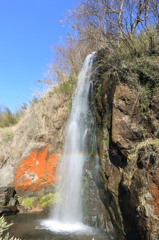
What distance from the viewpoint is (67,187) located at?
741cm

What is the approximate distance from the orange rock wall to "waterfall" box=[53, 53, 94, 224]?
0.58m

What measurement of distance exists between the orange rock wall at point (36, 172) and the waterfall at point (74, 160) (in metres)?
0.58

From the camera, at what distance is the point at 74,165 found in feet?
24.1

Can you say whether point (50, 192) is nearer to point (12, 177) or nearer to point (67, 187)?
point (67, 187)

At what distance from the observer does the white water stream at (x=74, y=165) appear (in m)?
6.54

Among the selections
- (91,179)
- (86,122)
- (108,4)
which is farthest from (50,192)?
(108,4)

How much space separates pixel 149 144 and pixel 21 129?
9006 millimetres

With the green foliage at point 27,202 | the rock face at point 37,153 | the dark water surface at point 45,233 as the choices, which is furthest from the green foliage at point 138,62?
the green foliage at point 27,202

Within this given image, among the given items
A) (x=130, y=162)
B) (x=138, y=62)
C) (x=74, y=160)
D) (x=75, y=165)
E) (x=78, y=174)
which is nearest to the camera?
(x=130, y=162)

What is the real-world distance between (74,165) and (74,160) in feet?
0.64

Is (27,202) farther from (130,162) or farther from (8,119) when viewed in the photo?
(8,119)

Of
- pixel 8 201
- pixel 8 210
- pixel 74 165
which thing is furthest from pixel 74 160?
pixel 8 201

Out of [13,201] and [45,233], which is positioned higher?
[13,201]

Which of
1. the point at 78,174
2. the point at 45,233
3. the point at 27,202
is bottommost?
the point at 45,233
